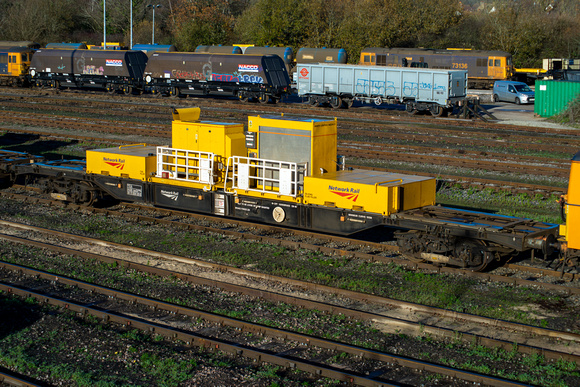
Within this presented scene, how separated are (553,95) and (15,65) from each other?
44477 millimetres

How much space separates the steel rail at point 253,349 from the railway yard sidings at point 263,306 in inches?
0.9

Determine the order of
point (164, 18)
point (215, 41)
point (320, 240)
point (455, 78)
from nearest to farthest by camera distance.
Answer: point (320, 240) → point (455, 78) → point (215, 41) → point (164, 18)

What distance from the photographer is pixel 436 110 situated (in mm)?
38469

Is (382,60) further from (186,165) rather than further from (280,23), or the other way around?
(186,165)

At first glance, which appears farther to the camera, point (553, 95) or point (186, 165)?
point (553, 95)

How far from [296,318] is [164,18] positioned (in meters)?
97.3

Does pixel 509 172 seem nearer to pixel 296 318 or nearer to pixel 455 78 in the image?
pixel 296 318

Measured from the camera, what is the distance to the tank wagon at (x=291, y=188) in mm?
12539

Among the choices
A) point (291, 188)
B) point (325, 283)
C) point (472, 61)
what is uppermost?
point (472, 61)

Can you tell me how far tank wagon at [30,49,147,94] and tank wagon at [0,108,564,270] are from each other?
33.1 meters

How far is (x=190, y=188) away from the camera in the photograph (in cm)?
1595

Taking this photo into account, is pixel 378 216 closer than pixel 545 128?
Yes

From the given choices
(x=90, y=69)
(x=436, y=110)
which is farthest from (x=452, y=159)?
(x=90, y=69)

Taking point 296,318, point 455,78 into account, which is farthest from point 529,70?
point 296,318
